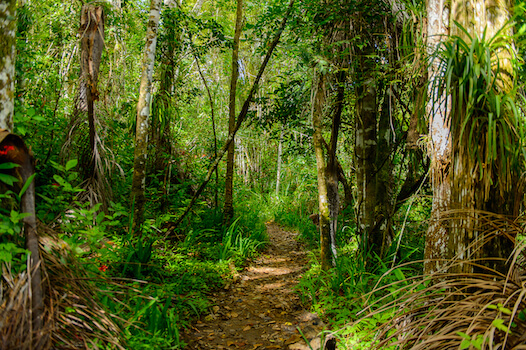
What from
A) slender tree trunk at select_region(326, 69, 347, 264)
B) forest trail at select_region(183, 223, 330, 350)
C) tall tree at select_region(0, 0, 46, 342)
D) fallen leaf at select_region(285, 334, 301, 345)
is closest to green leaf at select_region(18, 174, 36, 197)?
tall tree at select_region(0, 0, 46, 342)

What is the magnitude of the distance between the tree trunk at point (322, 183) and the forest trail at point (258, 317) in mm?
709

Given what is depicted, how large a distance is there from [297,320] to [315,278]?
0.66m

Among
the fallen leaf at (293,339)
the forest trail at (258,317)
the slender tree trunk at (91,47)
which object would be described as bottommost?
the forest trail at (258,317)

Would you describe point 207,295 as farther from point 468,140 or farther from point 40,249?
point 468,140

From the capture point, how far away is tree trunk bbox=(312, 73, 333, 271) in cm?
443

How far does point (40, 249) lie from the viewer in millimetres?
1854

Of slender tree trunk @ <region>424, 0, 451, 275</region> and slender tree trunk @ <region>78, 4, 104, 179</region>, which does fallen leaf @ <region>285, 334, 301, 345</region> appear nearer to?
slender tree trunk @ <region>424, 0, 451, 275</region>

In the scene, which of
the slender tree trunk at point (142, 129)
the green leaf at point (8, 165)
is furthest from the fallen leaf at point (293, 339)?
the green leaf at point (8, 165)

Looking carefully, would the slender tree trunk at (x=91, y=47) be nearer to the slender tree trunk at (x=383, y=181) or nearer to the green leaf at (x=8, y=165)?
the green leaf at (x=8, y=165)

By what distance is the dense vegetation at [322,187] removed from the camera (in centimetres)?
190

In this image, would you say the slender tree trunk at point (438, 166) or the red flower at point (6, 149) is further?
the slender tree trunk at point (438, 166)

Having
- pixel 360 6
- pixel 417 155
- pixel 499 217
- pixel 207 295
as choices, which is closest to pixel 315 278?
pixel 207 295

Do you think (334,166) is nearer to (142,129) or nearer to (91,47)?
(142,129)

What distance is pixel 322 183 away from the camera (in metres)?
4.48
